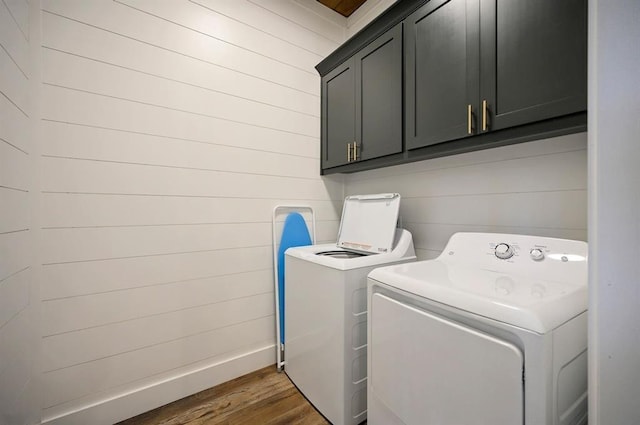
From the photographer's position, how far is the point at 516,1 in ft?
3.46

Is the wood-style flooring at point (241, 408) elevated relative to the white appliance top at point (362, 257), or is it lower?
lower

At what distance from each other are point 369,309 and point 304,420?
84 cm

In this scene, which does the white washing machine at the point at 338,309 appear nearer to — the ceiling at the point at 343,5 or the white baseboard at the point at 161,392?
the white baseboard at the point at 161,392

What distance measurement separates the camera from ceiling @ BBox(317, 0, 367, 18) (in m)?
2.22

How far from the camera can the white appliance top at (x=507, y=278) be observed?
2.37ft

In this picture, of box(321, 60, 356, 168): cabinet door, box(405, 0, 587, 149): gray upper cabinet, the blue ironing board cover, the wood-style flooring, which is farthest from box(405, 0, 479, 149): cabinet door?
the wood-style flooring

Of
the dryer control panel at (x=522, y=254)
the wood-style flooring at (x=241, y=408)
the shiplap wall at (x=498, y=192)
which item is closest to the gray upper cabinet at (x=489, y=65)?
the shiplap wall at (x=498, y=192)

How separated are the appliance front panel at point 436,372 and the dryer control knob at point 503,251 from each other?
536mm

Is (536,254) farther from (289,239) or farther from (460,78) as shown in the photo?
(289,239)

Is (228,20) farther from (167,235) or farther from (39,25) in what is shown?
(167,235)

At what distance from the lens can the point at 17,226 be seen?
1080 millimetres

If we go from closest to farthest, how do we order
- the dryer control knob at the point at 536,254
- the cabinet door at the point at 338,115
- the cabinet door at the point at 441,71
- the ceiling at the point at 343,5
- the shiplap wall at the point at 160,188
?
the dryer control knob at the point at 536,254
the cabinet door at the point at 441,71
the shiplap wall at the point at 160,188
the cabinet door at the point at 338,115
the ceiling at the point at 343,5

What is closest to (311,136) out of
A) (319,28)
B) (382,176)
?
(382,176)

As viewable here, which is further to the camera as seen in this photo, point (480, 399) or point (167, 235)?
→ point (167, 235)
